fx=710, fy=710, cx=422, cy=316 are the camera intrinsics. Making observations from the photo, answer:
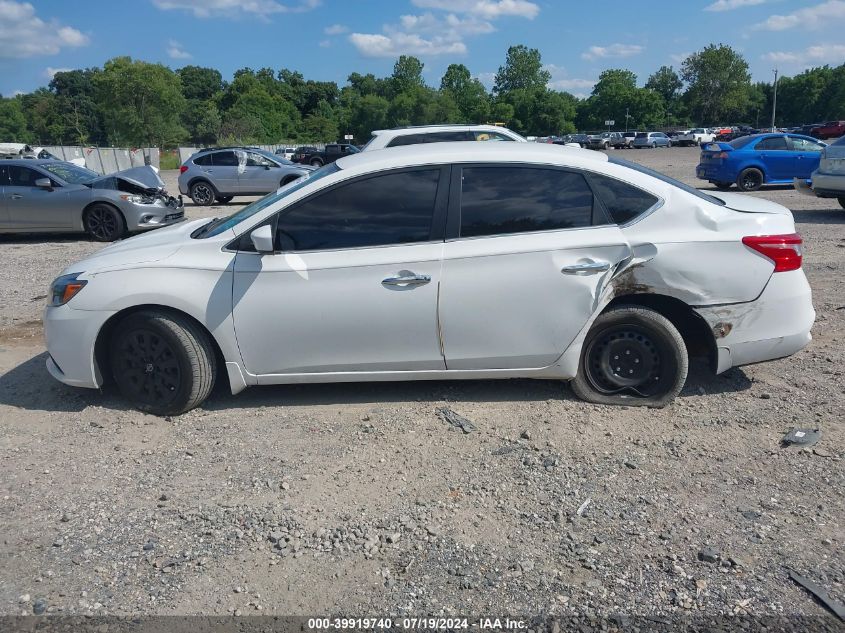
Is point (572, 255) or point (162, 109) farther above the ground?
point (162, 109)

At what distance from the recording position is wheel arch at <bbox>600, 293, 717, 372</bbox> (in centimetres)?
457

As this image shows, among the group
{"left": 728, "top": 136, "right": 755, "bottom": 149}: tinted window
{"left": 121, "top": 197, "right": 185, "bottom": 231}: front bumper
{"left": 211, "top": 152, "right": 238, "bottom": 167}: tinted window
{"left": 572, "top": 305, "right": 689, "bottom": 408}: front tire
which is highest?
{"left": 211, "top": 152, "right": 238, "bottom": 167}: tinted window

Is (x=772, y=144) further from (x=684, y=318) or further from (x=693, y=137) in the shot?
(x=693, y=137)

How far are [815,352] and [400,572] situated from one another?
13.5 ft

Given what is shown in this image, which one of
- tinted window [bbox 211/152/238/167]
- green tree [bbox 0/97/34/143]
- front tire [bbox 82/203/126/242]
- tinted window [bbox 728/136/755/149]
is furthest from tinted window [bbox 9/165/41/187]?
green tree [bbox 0/97/34/143]

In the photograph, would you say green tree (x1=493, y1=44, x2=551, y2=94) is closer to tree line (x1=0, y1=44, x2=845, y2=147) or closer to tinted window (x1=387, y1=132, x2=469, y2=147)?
tree line (x1=0, y1=44, x2=845, y2=147)

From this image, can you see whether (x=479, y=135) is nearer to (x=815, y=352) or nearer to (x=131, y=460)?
(x=815, y=352)

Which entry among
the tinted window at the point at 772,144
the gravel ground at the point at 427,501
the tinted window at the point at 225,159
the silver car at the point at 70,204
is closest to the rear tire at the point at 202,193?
the tinted window at the point at 225,159

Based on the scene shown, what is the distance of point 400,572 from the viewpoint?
121 inches

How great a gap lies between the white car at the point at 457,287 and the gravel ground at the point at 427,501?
1.08ft

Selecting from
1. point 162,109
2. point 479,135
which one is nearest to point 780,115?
point 162,109

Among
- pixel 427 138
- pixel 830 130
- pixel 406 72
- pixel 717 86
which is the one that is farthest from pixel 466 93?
pixel 427 138

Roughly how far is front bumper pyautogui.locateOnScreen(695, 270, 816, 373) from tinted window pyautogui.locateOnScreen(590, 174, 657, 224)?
29.3 inches

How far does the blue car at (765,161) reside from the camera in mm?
18656
